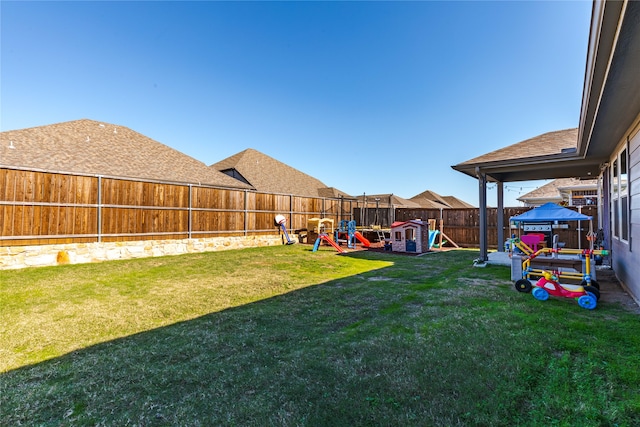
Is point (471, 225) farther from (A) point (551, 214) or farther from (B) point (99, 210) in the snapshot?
(B) point (99, 210)

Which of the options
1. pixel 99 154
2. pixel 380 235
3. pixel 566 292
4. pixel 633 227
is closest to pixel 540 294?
pixel 566 292

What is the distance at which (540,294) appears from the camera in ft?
15.5

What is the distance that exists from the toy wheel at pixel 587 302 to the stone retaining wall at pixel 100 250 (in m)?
11.2

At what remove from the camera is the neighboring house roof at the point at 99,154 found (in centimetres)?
1071

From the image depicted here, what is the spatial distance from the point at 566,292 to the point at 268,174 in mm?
20380

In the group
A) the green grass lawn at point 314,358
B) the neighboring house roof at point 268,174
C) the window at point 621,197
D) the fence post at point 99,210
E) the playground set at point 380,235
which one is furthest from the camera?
the neighboring house roof at point 268,174

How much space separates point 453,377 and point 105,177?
10.8m

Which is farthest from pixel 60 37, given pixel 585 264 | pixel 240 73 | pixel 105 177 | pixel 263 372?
pixel 585 264

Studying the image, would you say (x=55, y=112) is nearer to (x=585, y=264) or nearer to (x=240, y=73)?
(x=240, y=73)

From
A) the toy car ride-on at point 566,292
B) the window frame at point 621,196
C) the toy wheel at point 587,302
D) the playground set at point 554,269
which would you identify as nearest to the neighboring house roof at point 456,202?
the playground set at point 554,269

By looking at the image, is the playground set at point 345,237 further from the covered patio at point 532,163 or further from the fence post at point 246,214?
the covered patio at point 532,163

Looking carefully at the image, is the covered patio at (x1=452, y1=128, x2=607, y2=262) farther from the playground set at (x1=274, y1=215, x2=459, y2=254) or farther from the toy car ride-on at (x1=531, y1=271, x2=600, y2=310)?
the toy car ride-on at (x1=531, y1=271, x2=600, y2=310)

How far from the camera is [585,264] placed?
5.31 meters

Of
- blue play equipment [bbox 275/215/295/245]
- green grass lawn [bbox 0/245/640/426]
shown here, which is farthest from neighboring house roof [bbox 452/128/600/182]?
blue play equipment [bbox 275/215/295/245]
